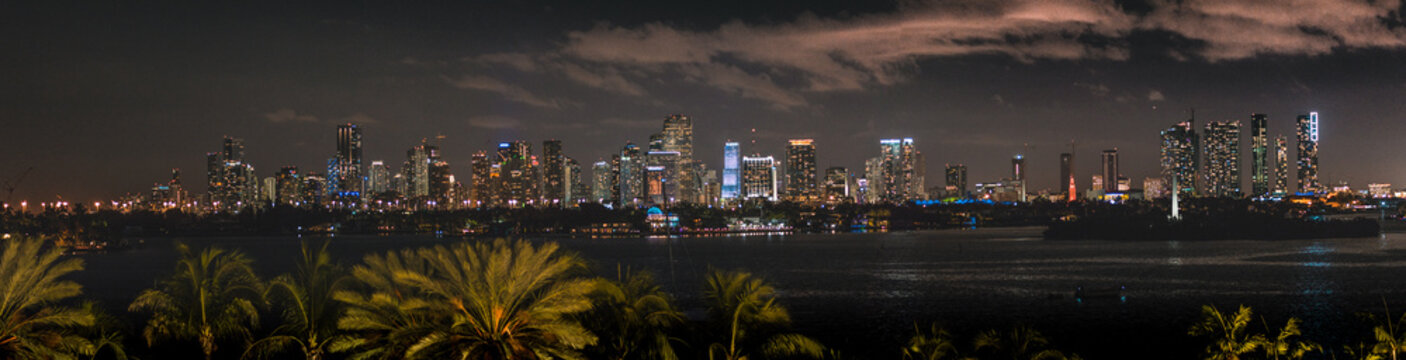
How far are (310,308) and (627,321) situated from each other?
28.4 feet

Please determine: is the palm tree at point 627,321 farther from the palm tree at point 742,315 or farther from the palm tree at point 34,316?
the palm tree at point 34,316

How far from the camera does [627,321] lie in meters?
21.8

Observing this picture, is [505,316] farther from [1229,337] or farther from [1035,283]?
[1035,283]

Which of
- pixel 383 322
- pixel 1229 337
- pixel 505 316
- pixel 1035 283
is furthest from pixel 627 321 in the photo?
pixel 1035 283

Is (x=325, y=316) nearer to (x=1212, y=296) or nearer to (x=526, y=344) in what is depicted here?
(x=526, y=344)

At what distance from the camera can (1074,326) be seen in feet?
208

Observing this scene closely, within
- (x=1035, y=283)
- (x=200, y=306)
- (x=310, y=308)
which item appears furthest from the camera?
(x=1035, y=283)

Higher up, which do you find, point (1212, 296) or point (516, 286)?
point (516, 286)

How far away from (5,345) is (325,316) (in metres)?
7.13

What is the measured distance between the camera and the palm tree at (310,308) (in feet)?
78.0

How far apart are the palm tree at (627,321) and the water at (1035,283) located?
15.9 feet

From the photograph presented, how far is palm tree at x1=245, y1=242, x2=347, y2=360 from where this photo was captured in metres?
23.8

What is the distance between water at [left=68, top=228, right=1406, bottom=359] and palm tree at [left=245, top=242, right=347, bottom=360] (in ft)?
22.4

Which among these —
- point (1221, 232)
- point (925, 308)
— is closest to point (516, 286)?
point (925, 308)
